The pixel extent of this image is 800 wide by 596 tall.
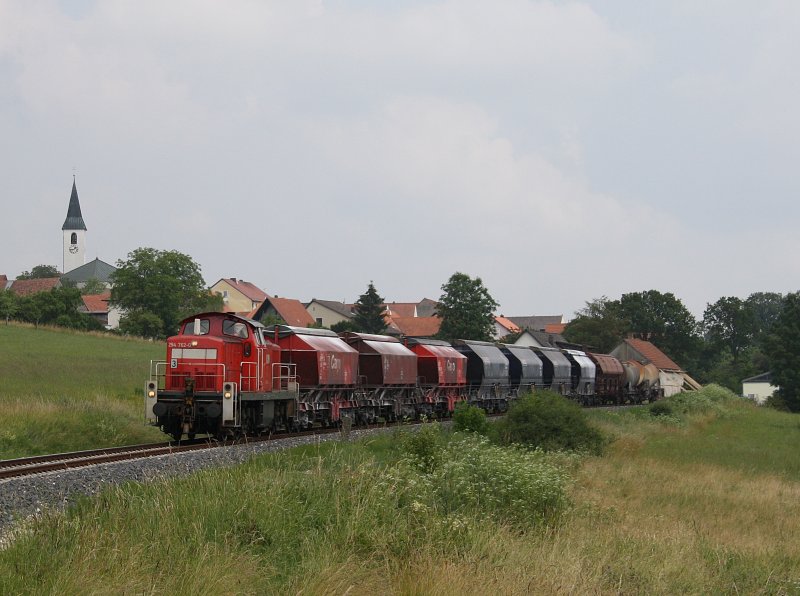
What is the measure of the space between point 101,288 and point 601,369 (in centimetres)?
14166

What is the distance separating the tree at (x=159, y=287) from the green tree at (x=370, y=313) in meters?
18.1

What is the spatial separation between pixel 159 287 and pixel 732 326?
9756 cm

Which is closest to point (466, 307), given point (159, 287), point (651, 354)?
point (651, 354)

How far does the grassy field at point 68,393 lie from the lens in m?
25.0

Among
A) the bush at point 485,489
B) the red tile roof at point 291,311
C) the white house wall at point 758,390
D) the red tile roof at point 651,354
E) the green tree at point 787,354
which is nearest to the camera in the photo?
the bush at point 485,489

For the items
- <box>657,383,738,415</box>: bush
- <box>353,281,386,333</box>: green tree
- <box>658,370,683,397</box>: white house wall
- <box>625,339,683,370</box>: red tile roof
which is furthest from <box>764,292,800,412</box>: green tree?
<box>353,281,386,333</box>: green tree

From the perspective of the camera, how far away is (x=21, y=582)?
880 centimetres

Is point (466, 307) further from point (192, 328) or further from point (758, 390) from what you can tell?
point (192, 328)

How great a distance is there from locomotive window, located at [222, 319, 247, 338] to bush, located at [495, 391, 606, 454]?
28.9 ft

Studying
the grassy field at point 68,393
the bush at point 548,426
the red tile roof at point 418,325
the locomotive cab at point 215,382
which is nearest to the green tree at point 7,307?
the grassy field at point 68,393

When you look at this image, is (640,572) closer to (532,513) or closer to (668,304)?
(532,513)

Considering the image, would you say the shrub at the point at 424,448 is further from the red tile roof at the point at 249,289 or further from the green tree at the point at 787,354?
the red tile roof at the point at 249,289

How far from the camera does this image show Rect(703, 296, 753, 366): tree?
6250 inches

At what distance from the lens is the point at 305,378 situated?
30.1 m
